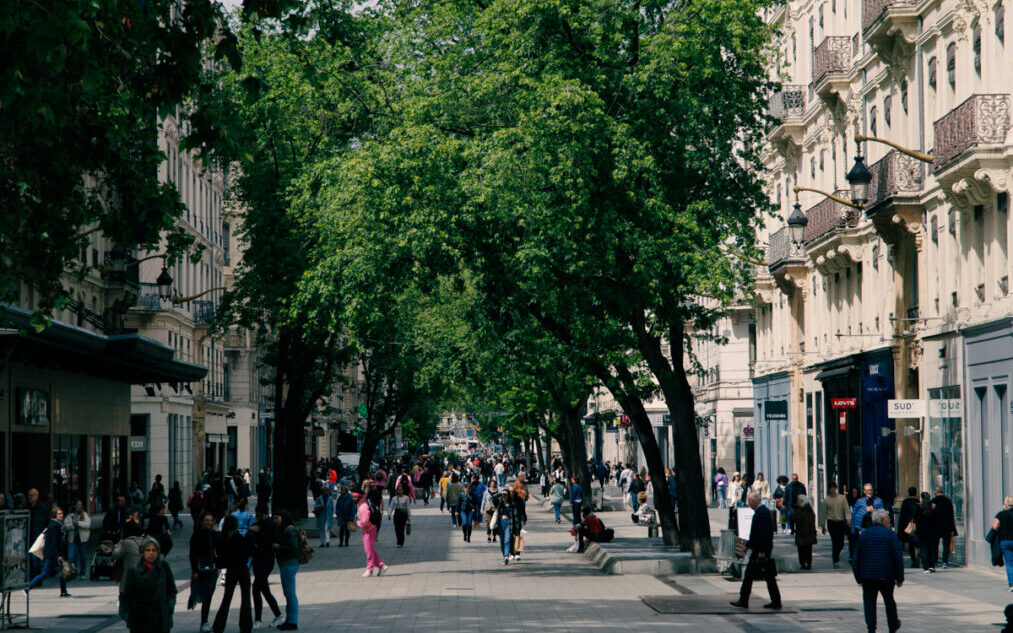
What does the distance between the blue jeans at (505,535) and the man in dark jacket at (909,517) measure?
810cm

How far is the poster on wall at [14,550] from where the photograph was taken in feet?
63.9

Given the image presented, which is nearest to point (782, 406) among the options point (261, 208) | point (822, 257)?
point (822, 257)

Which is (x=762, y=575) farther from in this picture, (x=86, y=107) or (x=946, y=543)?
(x=86, y=107)

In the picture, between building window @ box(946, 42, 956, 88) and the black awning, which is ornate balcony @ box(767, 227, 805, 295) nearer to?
the black awning

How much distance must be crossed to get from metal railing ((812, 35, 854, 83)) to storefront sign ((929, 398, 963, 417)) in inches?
485

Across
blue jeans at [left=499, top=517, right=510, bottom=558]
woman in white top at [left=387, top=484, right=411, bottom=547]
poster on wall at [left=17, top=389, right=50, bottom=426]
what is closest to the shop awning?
poster on wall at [left=17, top=389, right=50, bottom=426]

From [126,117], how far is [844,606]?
12460 millimetres

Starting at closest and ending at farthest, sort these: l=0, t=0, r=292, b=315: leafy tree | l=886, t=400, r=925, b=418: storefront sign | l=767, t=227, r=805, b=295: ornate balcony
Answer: l=0, t=0, r=292, b=315: leafy tree < l=886, t=400, r=925, b=418: storefront sign < l=767, t=227, r=805, b=295: ornate balcony

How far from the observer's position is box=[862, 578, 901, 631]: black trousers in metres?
16.4

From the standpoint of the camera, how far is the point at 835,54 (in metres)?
39.2

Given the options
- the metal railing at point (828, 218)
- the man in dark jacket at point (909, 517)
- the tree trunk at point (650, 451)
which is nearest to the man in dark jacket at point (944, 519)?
the man in dark jacket at point (909, 517)

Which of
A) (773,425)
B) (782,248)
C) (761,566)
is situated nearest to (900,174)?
(782,248)

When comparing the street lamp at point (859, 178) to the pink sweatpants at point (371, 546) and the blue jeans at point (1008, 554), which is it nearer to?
the blue jeans at point (1008, 554)

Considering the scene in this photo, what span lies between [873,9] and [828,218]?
7685mm
